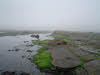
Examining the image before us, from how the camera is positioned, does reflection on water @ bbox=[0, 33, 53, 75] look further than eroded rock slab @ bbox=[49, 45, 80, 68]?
Yes

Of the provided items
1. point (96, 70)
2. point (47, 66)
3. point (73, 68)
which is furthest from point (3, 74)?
point (96, 70)

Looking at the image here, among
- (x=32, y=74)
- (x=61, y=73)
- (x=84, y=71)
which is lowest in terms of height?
(x=32, y=74)

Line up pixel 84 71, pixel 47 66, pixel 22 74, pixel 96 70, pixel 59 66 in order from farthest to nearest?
pixel 47 66 → pixel 22 74 → pixel 59 66 → pixel 84 71 → pixel 96 70

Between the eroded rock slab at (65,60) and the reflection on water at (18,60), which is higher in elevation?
the eroded rock slab at (65,60)

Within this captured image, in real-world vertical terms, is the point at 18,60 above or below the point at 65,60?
below

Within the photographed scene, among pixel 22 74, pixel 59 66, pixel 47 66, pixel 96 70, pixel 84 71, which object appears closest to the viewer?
pixel 96 70

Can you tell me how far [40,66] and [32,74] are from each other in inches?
86.4

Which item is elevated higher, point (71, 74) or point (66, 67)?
point (66, 67)

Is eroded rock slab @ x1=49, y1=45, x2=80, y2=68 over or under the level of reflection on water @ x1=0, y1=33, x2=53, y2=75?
over

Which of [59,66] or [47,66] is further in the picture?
[47,66]

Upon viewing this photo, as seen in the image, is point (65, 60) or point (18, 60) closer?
point (65, 60)

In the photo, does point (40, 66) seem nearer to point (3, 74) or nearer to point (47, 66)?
point (47, 66)

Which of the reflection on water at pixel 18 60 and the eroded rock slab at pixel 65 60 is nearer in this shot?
the eroded rock slab at pixel 65 60

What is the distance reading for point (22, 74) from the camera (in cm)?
1278
